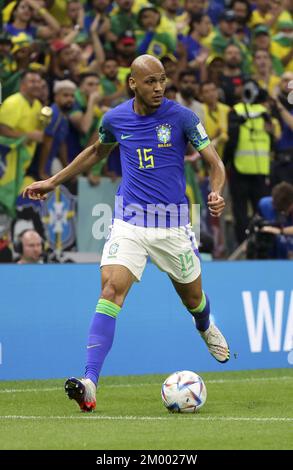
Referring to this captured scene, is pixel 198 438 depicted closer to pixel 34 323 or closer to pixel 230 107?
pixel 34 323

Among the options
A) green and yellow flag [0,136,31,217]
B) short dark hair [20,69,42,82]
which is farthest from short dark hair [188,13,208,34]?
green and yellow flag [0,136,31,217]

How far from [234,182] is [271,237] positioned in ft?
5.93

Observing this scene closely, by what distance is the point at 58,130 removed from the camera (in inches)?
604

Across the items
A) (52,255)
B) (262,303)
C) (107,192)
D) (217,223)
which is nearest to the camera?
(262,303)

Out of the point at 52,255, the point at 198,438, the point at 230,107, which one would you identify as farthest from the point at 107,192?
the point at 198,438

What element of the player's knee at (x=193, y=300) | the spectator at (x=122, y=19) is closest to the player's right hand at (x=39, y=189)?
the player's knee at (x=193, y=300)

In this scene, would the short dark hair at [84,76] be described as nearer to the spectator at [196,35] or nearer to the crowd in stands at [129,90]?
the crowd in stands at [129,90]

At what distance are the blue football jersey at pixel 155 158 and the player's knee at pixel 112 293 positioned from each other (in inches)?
24.4

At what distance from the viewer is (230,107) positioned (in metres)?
17.0

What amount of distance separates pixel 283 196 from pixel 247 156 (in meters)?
1.30

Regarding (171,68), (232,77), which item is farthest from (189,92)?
(232,77)

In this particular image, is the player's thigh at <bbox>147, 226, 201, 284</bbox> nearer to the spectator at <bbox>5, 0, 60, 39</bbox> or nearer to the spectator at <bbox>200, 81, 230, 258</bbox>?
the spectator at <bbox>200, 81, 230, 258</bbox>

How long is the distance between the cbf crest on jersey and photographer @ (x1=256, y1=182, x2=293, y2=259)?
5540 mm

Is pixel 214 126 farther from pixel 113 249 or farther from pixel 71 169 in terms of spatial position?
pixel 113 249
